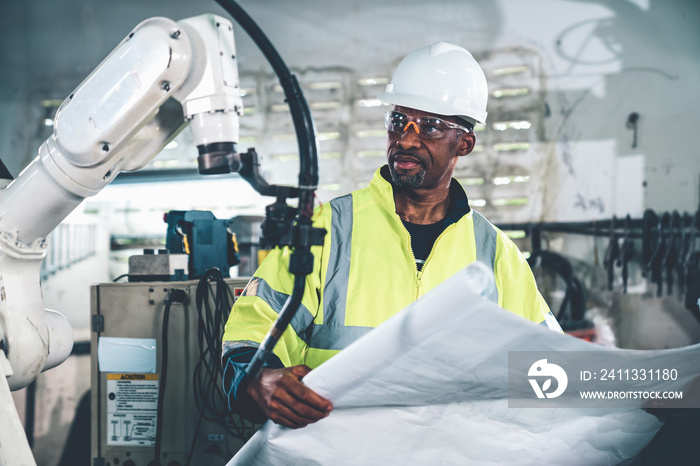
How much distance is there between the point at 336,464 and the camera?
1.02 meters

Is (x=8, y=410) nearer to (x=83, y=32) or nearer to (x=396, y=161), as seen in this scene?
(x=396, y=161)

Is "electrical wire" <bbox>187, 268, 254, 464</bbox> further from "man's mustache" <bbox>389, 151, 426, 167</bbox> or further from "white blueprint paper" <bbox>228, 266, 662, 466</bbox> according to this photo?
"white blueprint paper" <bbox>228, 266, 662, 466</bbox>

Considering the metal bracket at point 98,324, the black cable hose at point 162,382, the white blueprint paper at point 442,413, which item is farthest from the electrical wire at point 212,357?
the white blueprint paper at point 442,413

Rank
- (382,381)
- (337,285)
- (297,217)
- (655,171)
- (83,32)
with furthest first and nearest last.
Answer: (83,32) → (655,171) → (337,285) → (297,217) → (382,381)

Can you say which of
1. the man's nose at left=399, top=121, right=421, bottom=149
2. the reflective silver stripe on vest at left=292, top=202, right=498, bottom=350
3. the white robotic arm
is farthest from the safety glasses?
the white robotic arm

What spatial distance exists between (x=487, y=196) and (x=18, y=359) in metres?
2.37

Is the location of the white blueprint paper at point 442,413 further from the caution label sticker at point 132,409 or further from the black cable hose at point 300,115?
the caution label sticker at point 132,409

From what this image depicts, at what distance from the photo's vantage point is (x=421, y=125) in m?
1.56

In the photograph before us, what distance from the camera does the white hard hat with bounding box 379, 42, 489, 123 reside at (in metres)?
1.55

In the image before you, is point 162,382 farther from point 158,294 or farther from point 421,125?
point 421,125

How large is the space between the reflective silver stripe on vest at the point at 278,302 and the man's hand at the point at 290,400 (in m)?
0.27

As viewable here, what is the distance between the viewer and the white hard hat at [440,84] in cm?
155

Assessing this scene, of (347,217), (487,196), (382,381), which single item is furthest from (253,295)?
(487,196)

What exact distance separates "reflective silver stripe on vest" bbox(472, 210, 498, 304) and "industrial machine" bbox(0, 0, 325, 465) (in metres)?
0.64
